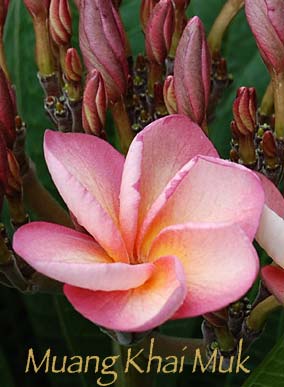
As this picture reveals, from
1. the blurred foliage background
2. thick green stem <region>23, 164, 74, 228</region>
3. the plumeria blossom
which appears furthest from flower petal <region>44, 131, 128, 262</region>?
the blurred foliage background

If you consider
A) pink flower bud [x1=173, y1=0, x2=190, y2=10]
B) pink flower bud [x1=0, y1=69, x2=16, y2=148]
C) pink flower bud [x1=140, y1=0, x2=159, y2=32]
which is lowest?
pink flower bud [x1=0, y1=69, x2=16, y2=148]

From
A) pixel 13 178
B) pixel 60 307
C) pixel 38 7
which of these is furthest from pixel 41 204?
pixel 60 307

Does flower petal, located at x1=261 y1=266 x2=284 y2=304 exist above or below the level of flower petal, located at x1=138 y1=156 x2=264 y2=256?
below

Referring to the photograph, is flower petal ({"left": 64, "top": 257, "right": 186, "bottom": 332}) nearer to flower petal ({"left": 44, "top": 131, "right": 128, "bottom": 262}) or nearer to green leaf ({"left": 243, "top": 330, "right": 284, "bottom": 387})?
flower petal ({"left": 44, "top": 131, "right": 128, "bottom": 262})

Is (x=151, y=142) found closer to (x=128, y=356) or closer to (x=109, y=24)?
(x=109, y=24)

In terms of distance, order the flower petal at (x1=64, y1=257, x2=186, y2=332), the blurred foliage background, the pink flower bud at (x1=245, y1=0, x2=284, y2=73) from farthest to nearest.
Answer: the blurred foliage background < the pink flower bud at (x1=245, y1=0, x2=284, y2=73) < the flower petal at (x1=64, y1=257, x2=186, y2=332)

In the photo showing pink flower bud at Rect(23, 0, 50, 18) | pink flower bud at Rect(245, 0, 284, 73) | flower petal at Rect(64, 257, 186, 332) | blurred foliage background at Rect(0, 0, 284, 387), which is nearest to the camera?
flower petal at Rect(64, 257, 186, 332)

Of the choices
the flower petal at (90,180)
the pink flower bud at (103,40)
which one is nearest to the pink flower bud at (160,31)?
the pink flower bud at (103,40)

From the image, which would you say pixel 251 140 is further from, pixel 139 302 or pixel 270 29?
pixel 139 302
